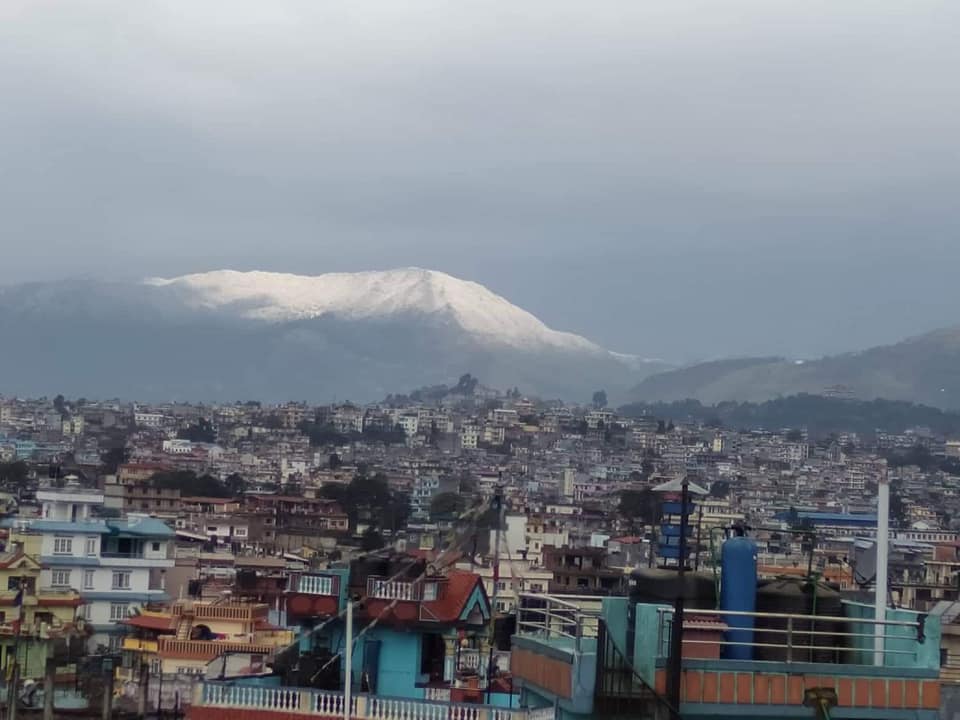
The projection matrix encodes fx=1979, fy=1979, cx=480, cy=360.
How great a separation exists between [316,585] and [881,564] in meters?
8.59

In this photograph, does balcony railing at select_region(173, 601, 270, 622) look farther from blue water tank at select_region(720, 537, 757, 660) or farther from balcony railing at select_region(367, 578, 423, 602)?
blue water tank at select_region(720, 537, 757, 660)

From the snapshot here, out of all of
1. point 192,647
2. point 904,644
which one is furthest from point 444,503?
point 904,644

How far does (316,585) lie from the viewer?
16.8 meters

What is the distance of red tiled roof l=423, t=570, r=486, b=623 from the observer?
17.4 metres

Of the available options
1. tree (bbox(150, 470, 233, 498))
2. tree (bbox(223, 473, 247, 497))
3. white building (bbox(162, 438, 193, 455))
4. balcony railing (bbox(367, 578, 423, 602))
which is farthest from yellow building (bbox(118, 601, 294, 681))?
white building (bbox(162, 438, 193, 455))

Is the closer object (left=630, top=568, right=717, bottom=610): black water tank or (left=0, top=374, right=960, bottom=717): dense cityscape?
(left=630, top=568, right=717, bottom=610): black water tank

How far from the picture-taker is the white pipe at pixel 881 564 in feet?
27.7

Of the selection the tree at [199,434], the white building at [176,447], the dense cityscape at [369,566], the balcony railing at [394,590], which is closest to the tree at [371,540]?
the dense cityscape at [369,566]

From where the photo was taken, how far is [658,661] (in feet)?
26.5

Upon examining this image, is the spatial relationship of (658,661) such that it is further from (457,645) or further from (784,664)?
(457,645)

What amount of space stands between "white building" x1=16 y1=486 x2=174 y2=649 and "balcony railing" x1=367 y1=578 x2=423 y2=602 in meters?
17.1

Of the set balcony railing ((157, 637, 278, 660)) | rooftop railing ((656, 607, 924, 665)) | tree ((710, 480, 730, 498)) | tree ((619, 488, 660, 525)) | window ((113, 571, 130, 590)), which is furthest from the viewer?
tree ((710, 480, 730, 498))

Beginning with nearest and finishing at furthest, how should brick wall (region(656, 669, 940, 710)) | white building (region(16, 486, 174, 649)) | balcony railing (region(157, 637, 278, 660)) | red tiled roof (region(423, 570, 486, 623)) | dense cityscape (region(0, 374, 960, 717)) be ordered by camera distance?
brick wall (region(656, 669, 940, 710)) → dense cityscape (region(0, 374, 960, 717)) → red tiled roof (region(423, 570, 486, 623)) → balcony railing (region(157, 637, 278, 660)) → white building (region(16, 486, 174, 649))

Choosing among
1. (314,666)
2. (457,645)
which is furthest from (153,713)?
(314,666)
